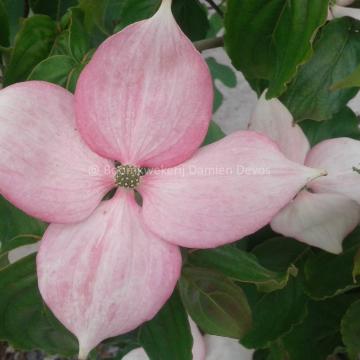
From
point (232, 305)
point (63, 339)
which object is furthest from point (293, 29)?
point (63, 339)

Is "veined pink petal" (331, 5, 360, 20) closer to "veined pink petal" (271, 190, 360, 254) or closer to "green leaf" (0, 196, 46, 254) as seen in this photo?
"veined pink petal" (271, 190, 360, 254)

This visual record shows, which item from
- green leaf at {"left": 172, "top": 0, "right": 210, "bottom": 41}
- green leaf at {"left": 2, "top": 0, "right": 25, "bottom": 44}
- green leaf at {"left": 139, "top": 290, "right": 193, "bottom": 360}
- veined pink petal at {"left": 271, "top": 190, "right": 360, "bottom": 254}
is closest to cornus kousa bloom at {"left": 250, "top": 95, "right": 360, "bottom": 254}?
veined pink petal at {"left": 271, "top": 190, "right": 360, "bottom": 254}

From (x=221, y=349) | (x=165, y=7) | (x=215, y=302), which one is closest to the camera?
(x=165, y=7)

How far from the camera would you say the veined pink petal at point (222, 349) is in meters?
0.56

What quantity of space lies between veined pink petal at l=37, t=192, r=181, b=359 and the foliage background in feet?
0.32

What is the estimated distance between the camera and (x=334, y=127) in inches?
22.5

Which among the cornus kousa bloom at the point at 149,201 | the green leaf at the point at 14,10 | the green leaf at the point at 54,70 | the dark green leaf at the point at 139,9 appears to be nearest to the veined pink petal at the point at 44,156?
the cornus kousa bloom at the point at 149,201

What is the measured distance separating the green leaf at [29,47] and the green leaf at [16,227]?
0.37ft

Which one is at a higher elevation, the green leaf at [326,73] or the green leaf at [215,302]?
the green leaf at [326,73]

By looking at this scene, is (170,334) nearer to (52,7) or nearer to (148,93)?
(148,93)

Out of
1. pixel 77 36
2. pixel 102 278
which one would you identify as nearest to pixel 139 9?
pixel 77 36

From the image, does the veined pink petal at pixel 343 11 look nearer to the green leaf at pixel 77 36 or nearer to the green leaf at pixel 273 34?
the green leaf at pixel 273 34

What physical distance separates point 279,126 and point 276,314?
0.20 metres

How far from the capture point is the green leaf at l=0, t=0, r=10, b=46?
499mm
